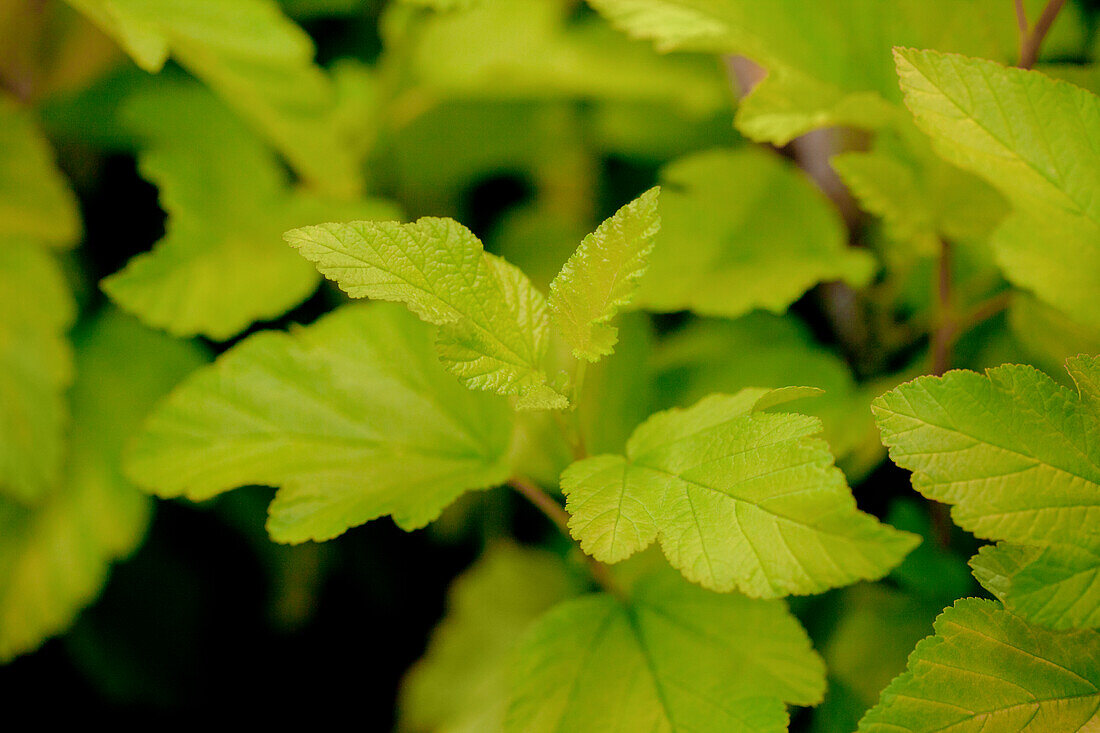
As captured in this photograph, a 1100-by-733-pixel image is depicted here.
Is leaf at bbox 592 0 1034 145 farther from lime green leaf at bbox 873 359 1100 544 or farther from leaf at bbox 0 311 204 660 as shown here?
leaf at bbox 0 311 204 660

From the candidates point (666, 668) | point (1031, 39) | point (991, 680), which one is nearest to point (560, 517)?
point (666, 668)

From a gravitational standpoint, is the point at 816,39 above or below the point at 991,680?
above

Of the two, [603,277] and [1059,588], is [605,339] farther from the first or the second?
[1059,588]

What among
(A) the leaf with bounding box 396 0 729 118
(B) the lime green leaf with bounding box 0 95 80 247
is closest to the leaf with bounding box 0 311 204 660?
(B) the lime green leaf with bounding box 0 95 80 247

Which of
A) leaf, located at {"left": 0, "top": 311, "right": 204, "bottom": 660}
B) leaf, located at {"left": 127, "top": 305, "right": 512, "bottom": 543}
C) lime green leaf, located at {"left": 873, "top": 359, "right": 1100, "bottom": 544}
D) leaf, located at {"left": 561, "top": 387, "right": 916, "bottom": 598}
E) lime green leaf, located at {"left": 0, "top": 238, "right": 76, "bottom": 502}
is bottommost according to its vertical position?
leaf, located at {"left": 0, "top": 311, "right": 204, "bottom": 660}

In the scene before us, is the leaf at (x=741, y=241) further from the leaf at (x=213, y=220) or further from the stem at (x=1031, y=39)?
the leaf at (x=213, y=220)

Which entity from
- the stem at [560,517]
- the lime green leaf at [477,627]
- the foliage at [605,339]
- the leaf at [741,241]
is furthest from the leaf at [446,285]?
the lime green leaf at [477,627]
